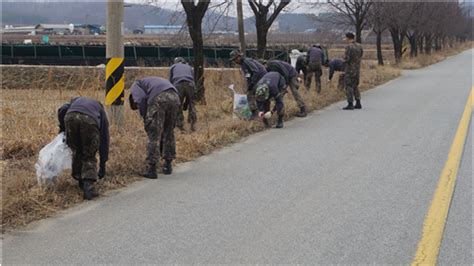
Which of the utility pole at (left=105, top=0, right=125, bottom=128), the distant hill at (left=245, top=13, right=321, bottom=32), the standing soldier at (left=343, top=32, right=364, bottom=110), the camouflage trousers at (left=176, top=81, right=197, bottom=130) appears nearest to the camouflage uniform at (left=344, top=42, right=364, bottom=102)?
the standing soldier at (left=343, top=32, right=364, bottom=110)

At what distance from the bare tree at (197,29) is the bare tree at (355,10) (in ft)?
63.8

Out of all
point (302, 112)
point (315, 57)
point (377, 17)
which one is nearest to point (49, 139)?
point (302, 112)

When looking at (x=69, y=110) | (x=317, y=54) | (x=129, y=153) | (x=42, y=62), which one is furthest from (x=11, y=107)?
(x=42, y=62)

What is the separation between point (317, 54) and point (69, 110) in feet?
40.7

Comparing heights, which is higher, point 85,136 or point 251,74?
point 251,74

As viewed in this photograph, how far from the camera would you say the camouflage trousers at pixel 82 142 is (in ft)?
20.0

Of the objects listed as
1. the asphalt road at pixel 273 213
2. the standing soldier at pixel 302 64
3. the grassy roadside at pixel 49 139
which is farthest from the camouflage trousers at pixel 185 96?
the standing soldier at pixel 302 64

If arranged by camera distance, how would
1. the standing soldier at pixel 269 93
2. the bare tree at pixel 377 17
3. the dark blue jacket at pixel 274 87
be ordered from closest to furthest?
the standing soldier at pixel 269 93 < the dark blue jacket at pixel 274 87 < the bare tree at pixel 377 17

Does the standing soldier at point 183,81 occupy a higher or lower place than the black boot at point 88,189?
higher

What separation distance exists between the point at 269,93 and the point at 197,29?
4.00 m

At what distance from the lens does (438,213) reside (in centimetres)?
595

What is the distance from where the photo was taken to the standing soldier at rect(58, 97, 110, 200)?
6.09 metres

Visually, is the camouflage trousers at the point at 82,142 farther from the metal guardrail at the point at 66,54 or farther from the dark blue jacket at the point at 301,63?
the metal guardrail at the point at 66,54

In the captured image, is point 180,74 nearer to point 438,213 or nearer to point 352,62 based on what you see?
point 438,213
